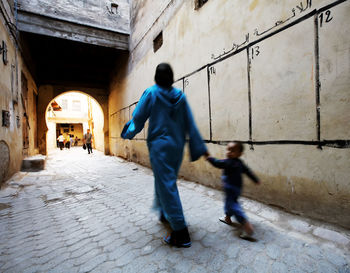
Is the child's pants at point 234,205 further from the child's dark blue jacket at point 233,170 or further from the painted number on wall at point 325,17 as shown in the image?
the painted number on wall at point 325,17

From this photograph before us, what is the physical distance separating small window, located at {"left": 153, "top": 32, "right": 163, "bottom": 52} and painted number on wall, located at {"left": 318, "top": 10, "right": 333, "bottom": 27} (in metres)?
4.21

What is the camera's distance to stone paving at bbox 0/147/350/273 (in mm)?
1503

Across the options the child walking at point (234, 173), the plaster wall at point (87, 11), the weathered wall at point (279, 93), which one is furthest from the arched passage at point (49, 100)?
the child walking at point (234, 173)

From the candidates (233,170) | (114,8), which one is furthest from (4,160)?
(114,8)

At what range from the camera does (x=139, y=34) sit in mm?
6922

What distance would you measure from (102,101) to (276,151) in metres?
10.9

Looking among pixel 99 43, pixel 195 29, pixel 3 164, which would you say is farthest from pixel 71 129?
pixel 195 29

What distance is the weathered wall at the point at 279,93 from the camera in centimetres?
187

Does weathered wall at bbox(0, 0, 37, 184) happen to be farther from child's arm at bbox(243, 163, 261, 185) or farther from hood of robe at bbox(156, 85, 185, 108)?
child's arm at bbox(243, 163, 261, 185)

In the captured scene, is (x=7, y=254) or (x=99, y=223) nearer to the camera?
(x=7, y=254)

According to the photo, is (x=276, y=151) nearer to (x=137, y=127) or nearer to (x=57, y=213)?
(x=137, y=127)

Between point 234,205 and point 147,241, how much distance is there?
0.93m

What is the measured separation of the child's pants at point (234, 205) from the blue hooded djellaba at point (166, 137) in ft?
1.73

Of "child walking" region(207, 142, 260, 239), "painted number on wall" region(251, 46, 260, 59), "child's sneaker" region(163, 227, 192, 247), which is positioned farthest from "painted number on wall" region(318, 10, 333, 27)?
"child's sneaker" region(163, 227, 192, 247)
